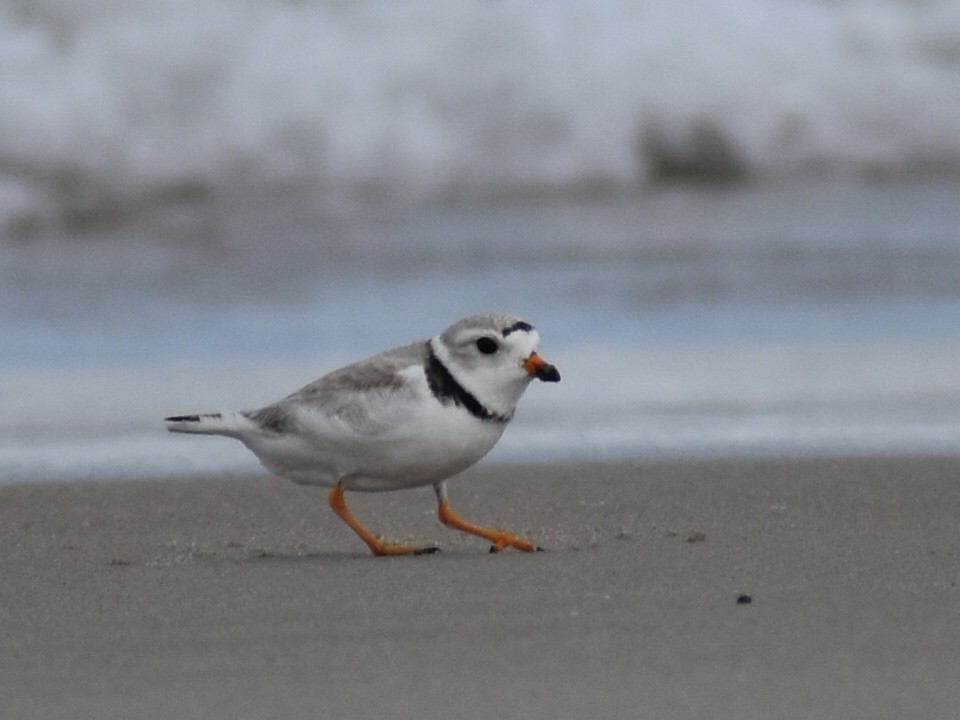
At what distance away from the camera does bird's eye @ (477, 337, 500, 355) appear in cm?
456

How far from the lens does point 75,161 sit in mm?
11578

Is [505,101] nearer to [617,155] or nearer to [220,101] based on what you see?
[617,155]

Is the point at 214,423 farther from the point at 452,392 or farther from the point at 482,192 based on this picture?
the point at 482,192

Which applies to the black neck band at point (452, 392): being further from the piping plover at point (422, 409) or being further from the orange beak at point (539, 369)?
the orange beak at point (539, 369)

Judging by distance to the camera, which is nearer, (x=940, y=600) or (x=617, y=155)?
(x=940, y=600)

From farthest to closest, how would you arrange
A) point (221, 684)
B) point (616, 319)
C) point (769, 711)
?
1. point (616, 319)
2. point (221, 684)
3. point (769, 711)

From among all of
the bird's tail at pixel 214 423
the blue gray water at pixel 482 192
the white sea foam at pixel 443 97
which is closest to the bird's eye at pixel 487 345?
the bird's tail at pixel 214 423

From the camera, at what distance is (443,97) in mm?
12133


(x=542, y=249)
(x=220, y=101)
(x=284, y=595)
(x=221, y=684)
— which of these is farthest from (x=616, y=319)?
(x=221, y=684)

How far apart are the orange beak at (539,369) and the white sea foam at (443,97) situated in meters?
7.17

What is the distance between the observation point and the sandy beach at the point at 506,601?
3162 mm

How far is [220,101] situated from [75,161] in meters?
1.05

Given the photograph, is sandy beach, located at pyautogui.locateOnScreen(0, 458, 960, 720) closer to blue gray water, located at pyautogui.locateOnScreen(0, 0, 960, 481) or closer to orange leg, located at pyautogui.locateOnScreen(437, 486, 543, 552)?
orange leg, located at pyautogui.locateOnScreen(437, 486, 543, 552)

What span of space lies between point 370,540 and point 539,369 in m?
0.60
